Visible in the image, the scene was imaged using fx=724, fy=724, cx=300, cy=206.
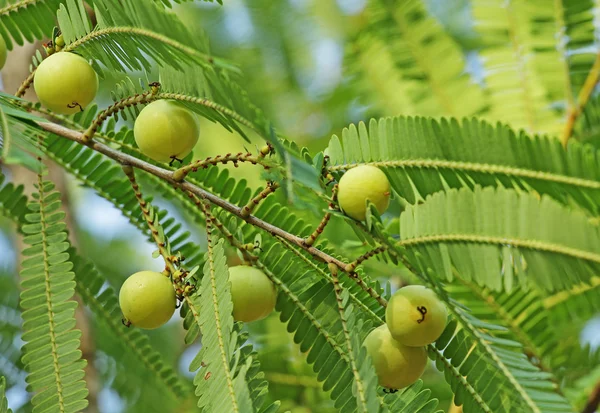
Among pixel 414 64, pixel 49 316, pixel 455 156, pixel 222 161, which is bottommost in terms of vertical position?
pixel 49 316

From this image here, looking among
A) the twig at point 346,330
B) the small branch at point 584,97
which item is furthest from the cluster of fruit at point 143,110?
the small branch at point 584,97

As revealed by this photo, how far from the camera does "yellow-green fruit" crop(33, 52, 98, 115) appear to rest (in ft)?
2.90

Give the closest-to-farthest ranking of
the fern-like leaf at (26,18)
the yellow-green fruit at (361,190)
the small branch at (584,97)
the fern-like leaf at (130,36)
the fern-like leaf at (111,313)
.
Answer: the fern-like leaf at (130,36), the yellow-green fruit at (361,190), the fern-like leaf at (26,18), the fern-like leaf at (111,313), the small branch at (584,97)

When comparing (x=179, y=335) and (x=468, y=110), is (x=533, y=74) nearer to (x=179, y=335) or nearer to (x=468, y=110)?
(x=468, y=110)

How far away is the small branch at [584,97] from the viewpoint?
70.6 inches

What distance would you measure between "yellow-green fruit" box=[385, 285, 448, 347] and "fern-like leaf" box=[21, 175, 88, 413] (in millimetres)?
371

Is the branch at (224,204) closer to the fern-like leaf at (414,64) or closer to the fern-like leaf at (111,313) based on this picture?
the fern-like leaf at (111,313)

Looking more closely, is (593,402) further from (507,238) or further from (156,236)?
(156,236)

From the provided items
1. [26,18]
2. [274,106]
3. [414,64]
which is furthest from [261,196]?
[274,106]

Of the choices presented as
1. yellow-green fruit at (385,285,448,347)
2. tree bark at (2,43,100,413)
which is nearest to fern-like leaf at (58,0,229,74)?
yellow-green fruit at (385,285,448,347)

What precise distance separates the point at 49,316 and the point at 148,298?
0.16 metres

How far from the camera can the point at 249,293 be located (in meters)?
0.84

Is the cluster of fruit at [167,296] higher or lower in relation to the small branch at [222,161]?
lower

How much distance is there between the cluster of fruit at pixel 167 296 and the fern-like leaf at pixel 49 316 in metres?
0.10
